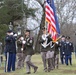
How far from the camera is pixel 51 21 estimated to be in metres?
16.0

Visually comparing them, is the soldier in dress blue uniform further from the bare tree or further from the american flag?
the bare tree

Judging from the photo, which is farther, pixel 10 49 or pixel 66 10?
pixel 66 10

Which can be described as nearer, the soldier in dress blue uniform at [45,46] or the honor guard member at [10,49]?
the soldier in dress blue uniform at [45,46]

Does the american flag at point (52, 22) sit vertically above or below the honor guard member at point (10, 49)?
above

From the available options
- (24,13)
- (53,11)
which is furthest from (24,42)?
(24,13)

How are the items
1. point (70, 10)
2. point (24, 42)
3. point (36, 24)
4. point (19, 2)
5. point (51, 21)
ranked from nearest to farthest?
point (24, 42), point (51, 21), point (70, 10), point (19, 2), point (36, 24)

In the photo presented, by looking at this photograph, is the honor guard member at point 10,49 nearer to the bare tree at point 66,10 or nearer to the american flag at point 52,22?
the american flag at point 52,22

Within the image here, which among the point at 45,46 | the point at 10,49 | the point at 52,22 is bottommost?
the point at 10,49

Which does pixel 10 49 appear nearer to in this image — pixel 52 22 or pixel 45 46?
pixel 45 46

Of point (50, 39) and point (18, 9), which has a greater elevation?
point (18, 9)

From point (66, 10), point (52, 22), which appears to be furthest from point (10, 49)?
point (66, 10)

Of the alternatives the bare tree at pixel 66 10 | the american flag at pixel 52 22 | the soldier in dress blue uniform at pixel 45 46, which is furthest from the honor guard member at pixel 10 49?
the bare tree at pixel 66 10

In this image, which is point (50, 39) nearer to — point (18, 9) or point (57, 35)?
point (57, 35)

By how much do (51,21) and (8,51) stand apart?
241 centimetres
